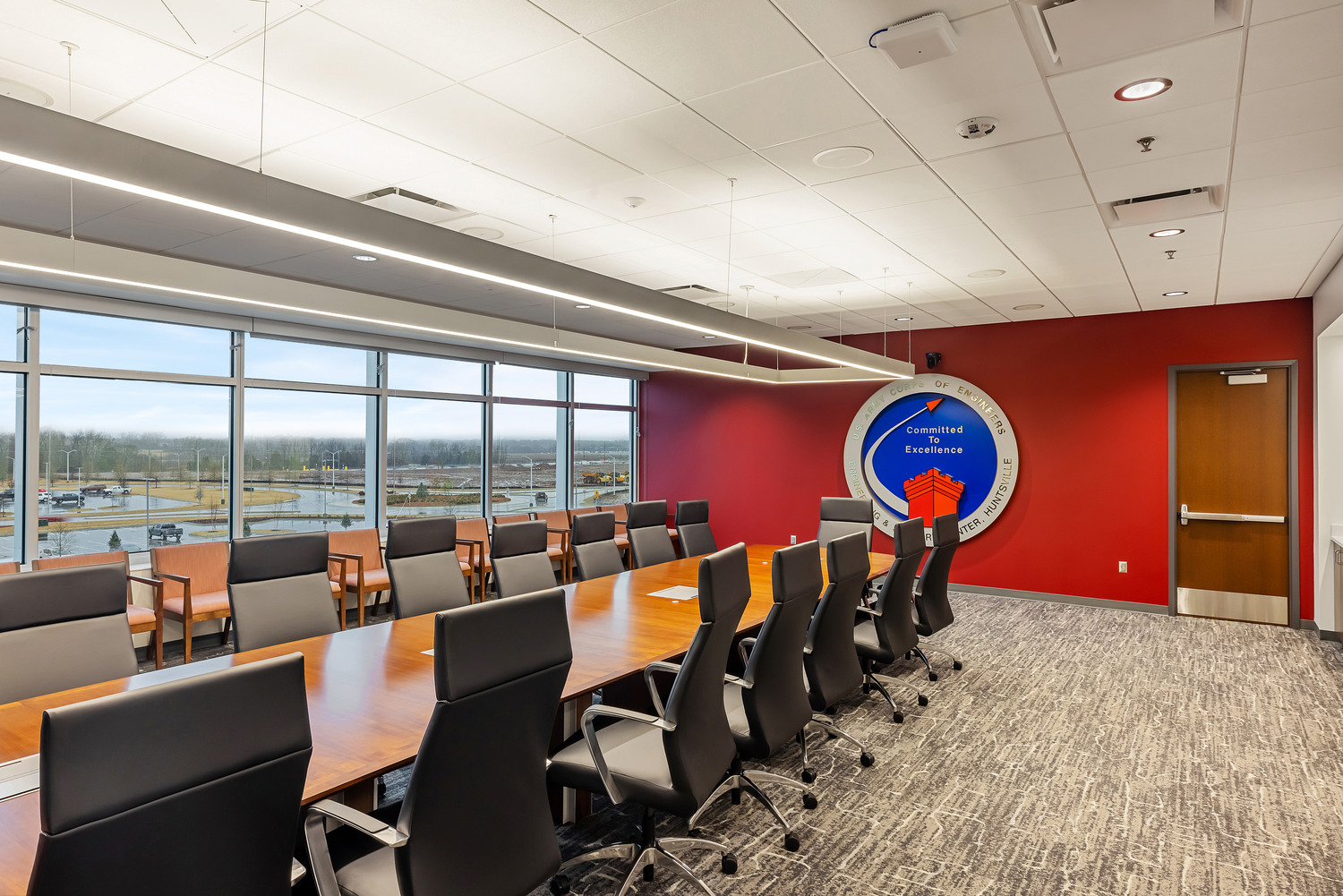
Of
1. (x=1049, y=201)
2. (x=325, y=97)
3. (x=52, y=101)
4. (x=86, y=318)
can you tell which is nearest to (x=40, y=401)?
(x=86, y=318)

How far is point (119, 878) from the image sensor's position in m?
1.25

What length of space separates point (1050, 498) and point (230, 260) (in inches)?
307

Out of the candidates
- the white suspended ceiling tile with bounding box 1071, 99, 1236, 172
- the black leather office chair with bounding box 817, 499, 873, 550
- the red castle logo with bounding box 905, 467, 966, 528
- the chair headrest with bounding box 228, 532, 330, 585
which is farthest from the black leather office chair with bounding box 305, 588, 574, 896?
the red castle logo with bounding box 905, 467, 966, 528

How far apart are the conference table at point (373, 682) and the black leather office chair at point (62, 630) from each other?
0.20 meters

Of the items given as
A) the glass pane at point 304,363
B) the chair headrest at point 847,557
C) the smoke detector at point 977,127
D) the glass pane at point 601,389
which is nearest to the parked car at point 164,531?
the glass pane at point 304,363

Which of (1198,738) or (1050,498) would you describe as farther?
(1050,498)

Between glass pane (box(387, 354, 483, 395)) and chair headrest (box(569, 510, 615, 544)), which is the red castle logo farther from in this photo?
glass pane (box(387, 354, 483, 395))

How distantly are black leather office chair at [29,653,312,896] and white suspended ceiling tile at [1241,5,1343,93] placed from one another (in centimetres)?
341

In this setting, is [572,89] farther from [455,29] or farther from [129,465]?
[129,465]

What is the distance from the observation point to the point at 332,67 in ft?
8.98

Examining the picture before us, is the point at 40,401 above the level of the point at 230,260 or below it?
below

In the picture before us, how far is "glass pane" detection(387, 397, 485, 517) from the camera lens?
26.9 feet

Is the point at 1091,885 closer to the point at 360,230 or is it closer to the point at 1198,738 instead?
the point at 1198,738

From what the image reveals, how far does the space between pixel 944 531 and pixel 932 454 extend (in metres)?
3.81
